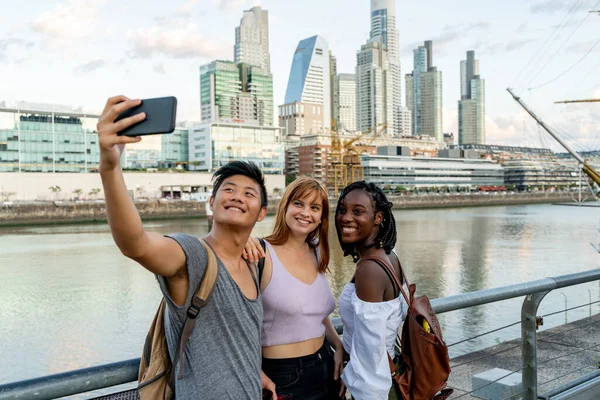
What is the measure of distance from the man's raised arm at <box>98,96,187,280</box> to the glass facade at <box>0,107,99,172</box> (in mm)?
79559

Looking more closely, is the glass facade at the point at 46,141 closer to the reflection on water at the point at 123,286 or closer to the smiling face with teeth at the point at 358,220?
the reflection on water at the point at 123,286

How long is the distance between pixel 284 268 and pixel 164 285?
781 mm

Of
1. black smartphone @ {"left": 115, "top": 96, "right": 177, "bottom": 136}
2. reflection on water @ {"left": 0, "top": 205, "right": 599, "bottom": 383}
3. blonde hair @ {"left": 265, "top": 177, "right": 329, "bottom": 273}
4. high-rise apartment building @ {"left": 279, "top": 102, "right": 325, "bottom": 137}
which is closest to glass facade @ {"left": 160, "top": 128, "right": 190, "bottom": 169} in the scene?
reflection on water @ {"left": 0, "top": 205, "right": 599, "bottom": 383}

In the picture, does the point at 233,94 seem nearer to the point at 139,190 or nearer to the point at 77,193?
the point at 139,190

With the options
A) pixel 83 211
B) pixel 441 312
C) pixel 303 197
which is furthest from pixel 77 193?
pixel 441 312

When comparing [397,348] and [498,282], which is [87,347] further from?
[498,282]

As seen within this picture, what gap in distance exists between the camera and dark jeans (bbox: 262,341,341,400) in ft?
7.42

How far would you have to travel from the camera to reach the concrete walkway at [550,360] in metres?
3.91

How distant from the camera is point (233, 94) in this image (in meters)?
183

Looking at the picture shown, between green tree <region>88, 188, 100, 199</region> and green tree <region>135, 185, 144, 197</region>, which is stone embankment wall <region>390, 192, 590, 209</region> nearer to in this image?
green tree <region>135, 185, 144, 197</region>

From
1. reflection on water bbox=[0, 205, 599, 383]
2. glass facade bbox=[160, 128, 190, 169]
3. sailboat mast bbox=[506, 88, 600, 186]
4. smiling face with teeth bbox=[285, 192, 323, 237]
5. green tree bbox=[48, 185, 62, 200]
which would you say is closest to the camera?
smiling face with teeth bbox=[285, 192, 323, 237]

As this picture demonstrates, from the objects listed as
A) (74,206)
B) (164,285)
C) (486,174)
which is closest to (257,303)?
(164,285)

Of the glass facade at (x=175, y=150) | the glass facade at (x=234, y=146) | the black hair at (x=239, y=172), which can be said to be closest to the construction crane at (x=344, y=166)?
the glass facade at (x=234, y=146)

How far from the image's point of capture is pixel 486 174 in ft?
434
